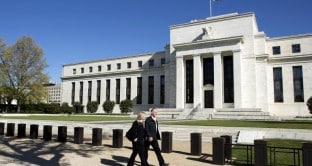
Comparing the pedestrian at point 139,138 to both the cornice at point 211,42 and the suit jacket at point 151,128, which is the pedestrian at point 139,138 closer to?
the suit jacket at point 151,128

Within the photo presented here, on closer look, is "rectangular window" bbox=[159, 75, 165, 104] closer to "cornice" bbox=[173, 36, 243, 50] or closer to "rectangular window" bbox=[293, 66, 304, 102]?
"cornice" bbox=[173, 36, 243, 50]

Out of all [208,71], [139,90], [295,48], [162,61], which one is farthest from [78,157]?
[139,90]

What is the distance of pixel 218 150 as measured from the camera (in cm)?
974

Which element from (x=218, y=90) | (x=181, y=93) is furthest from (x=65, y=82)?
(x=218, y=90)

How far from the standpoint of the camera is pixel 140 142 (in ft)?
27.6

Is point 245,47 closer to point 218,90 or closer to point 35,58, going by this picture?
point 218,90

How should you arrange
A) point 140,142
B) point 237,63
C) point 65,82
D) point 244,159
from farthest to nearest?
point 65,82, point 237,63, point 244,159, point 140,142

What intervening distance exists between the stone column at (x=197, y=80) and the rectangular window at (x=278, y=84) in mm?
11387

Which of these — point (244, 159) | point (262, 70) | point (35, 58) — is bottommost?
point (244, 159)

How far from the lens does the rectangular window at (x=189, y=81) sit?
1793 inches

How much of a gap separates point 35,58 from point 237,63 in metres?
36.2

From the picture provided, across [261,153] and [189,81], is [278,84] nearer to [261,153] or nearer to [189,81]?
[189,81]

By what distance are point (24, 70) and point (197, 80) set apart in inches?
1248

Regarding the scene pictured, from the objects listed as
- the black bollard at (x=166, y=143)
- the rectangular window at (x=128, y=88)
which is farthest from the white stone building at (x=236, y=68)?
the black bollard at (x=166, y=143)
